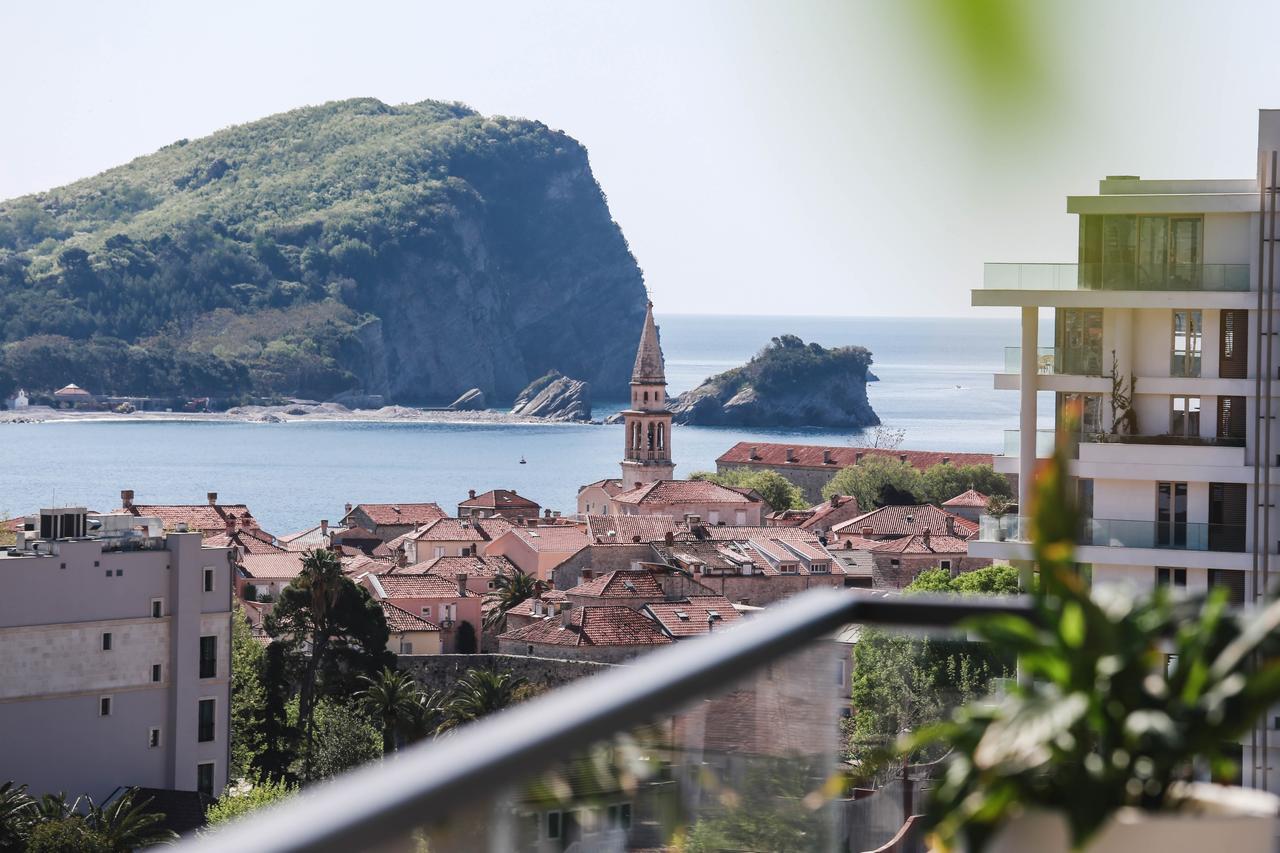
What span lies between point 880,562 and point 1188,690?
1980 inches

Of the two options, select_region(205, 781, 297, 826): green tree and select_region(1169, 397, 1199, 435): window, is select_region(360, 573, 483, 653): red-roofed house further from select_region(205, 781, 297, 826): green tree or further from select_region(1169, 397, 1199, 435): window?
select_region(1169, 397, 1199, 435): window

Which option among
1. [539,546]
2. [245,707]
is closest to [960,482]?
[539,546]

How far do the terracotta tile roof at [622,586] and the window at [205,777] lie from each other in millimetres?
11921

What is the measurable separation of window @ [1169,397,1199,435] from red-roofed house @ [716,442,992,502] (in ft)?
215

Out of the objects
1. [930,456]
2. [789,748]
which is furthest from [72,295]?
[789,748]

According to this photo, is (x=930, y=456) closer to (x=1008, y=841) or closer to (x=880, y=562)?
(x=880, y=562)

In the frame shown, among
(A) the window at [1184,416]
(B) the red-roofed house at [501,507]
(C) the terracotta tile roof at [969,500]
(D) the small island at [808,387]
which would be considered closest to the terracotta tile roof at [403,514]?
(B) the red-roofed house at [501,507]

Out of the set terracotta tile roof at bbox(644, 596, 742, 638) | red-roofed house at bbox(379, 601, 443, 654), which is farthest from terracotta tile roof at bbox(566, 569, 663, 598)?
red-roofed house at bbox(379, 601, 443, 654)

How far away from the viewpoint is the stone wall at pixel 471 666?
35.4 meters

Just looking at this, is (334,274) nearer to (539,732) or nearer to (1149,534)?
(1149,534)

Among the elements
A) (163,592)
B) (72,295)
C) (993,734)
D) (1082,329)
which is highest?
(72,295)

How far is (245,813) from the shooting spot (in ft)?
81.5

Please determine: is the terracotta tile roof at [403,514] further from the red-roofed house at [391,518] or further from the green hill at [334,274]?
the green hill at [334,274]

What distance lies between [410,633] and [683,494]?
26.3 m
